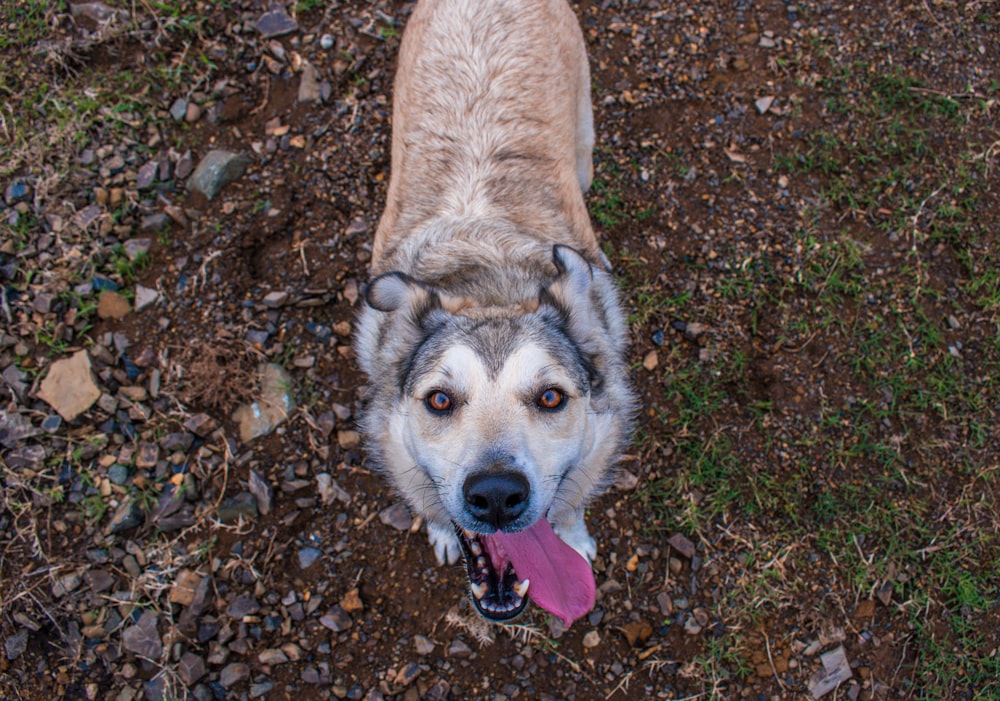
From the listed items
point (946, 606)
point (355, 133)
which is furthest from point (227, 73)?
point (946, 606)

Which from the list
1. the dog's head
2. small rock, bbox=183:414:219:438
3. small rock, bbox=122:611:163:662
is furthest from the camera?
small rock, bbox=183:414:219:438

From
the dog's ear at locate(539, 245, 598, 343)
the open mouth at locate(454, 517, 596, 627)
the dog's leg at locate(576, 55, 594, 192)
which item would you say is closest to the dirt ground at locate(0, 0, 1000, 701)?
the dog's leg at locate(576, 55, 594, 192)

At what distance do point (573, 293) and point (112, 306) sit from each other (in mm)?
3736

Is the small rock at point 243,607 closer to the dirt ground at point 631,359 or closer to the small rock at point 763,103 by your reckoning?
the dirt ground at point 631,359

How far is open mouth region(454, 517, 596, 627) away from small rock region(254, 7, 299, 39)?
4.65m

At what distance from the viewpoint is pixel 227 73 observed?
18.7 ft

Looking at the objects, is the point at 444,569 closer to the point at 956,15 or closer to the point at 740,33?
the point at 740,33

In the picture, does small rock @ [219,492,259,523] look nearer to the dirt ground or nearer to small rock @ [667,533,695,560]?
the dirt ground

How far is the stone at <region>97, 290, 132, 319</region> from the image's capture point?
5113 mm

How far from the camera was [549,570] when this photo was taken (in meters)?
3.83

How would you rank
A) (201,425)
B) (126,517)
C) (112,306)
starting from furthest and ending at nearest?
(112,306), (201,425), (126,517)

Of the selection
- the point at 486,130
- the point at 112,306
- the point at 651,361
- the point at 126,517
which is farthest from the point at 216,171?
the point at 651,361

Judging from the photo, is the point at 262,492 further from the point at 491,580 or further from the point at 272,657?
the point at 491,580

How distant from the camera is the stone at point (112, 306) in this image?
511cm
